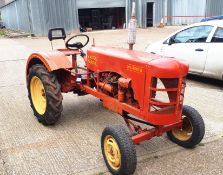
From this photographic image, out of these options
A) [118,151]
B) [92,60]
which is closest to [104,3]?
[92,60]

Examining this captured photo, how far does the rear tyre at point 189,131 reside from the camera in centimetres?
376

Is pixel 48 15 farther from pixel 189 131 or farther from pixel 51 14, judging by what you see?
pixel 189 131

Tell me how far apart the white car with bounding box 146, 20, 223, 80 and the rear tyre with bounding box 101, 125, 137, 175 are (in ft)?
13.3

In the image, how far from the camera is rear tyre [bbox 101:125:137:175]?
3.17 meters

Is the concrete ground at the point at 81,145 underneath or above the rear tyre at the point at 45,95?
underneath

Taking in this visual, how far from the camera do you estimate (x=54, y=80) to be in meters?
4.58

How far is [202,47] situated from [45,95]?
397 cm

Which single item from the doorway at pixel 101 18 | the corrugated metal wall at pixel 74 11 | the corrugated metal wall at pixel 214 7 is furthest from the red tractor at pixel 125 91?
the doorway at pixel 101 18

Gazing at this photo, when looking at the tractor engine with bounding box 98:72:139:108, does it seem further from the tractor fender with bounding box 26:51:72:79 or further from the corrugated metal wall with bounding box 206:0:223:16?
the corrugated metal wall with bounding box 206:0:223:16

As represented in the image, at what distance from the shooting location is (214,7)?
2791cm

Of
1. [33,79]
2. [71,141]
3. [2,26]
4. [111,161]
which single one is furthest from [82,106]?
[2,26]

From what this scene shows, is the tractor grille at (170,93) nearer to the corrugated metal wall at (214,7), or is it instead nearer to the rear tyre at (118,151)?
the rear tyre at (118,151)

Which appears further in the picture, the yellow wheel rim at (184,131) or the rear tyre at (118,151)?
the yellow wheel rim at (184,131)

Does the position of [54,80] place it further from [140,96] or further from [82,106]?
[140,96]
